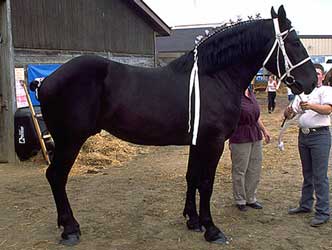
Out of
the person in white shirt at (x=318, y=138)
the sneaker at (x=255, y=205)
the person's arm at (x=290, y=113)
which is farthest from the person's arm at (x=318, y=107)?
the sneaker at (x=255, y=205)

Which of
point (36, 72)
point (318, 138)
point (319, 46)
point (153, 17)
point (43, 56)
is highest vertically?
point (319, 46)

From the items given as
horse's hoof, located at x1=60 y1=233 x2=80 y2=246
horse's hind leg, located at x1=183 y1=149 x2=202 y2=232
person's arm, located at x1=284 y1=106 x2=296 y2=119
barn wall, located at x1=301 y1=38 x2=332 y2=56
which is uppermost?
barn wall, located at x1=301 y1=38 x2=332 y2=56

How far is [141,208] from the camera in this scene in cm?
469

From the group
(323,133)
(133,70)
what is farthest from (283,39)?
(133,70)

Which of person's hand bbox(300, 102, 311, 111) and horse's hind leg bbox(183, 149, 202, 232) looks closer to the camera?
person's hand bbox(300, 102, 311, 111)

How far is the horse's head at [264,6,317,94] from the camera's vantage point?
3695 millimetres

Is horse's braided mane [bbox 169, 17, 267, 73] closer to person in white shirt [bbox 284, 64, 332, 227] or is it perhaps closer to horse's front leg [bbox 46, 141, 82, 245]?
person in white shirt [bbox 284, 64, 332, 227]

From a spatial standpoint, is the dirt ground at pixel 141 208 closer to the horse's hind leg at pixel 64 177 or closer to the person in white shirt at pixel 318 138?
the horse's hind leg at pixel 64 177

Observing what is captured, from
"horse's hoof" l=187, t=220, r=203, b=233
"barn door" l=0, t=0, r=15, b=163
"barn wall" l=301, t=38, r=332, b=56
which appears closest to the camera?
"horse's hoof" l=187, t=220, r=203, b=233

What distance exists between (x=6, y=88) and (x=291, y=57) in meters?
5.18

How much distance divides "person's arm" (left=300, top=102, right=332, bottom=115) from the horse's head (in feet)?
0.66

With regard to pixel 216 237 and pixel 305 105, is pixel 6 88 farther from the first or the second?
pixel 305 105

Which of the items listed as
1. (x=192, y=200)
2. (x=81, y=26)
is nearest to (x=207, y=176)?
(x=192, y=200)

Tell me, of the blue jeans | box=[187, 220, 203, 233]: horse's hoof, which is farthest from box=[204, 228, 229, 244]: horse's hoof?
the blue jeans
